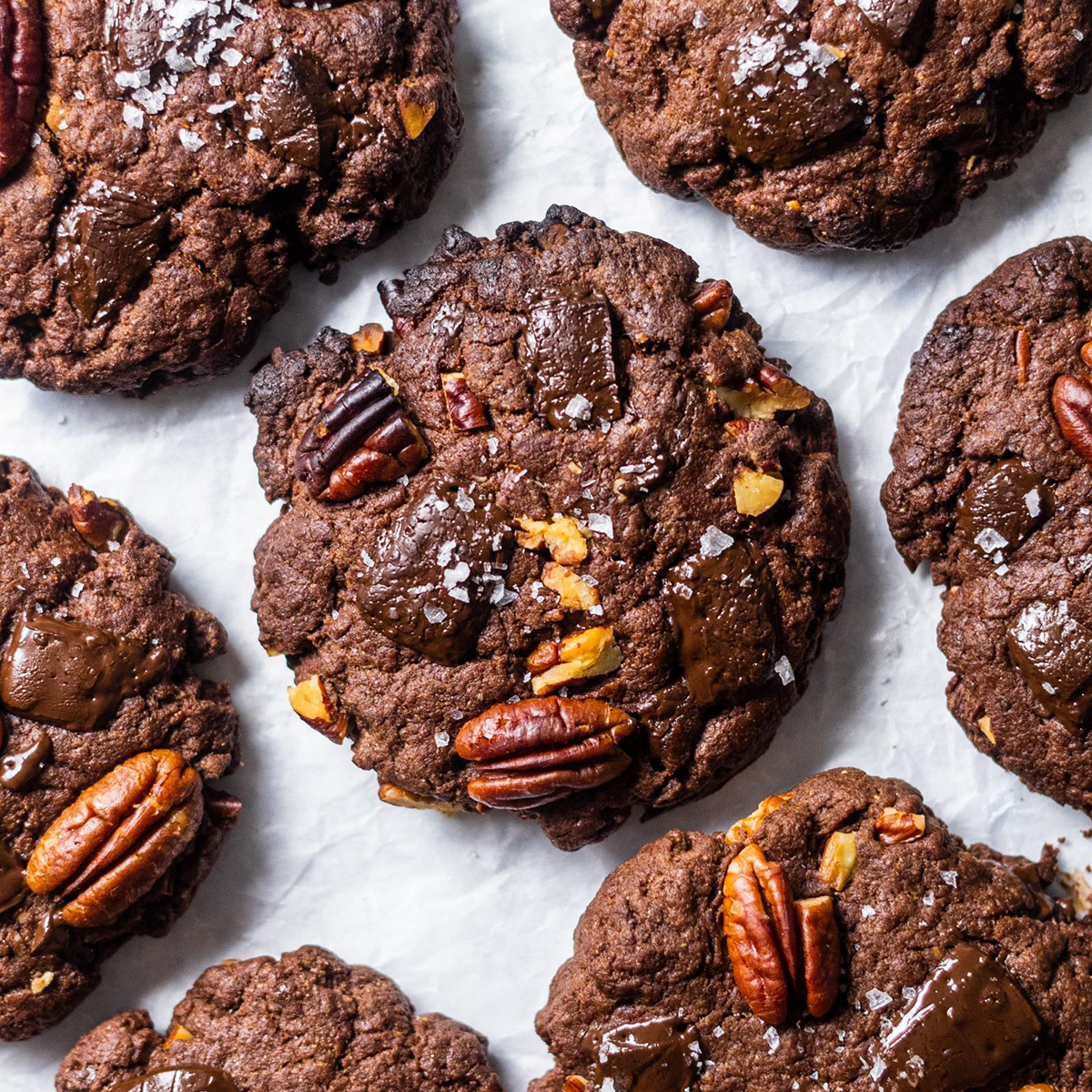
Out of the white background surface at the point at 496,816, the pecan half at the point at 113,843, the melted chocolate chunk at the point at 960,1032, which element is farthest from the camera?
the white background surface at the point at 496,816

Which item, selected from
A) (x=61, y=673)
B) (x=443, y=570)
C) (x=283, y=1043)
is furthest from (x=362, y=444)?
(x=283, y=1043)

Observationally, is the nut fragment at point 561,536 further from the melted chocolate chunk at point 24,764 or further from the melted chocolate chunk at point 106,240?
the melted chocolate chunk at point 24,764

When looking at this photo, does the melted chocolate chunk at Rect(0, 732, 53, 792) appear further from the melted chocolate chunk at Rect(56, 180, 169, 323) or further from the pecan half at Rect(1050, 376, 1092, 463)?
the pecan half at Rect(1050, 376, 1092, 463)

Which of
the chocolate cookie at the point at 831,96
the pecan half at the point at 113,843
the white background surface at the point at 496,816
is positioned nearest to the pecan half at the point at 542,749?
the white background surface at the point at 496,816

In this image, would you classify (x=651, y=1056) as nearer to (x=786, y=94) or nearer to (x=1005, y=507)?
(x=1005, y=507)

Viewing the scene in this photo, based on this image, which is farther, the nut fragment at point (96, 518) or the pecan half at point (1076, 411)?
the nut fragment at point (96, 518)

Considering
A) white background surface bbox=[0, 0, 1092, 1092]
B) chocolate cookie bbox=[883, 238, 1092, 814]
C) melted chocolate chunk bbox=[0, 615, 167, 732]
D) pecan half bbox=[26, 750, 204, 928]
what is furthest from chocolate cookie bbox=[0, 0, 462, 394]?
chocolate cookie bbox=[883, 238, 1092, 814]
